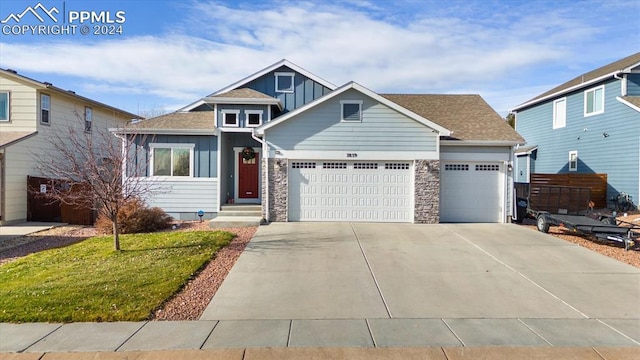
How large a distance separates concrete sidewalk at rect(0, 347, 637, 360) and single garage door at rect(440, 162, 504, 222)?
10.2m

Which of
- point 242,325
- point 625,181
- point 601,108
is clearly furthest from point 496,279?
point 601,108

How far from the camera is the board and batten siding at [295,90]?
17.0 m

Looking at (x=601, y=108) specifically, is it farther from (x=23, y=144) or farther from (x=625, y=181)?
(x=23, y=144)

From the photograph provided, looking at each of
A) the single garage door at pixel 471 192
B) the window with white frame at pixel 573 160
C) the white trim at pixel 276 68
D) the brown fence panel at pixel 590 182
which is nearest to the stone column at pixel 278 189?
the white trim at pixel 276 68

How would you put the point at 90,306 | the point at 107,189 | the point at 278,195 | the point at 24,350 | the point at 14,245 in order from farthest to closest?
1. the point at 278,195
2. the point at 14,245
3. the point at 107,189
4. the point at 90,306
5. the point at 24,350

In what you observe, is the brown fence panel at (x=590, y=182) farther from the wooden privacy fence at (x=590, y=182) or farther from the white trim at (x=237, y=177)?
the white trim at (x=237, y=177)

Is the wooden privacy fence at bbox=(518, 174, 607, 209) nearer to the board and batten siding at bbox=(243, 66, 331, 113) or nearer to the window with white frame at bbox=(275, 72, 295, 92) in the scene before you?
the board and batten siding at bbox=(243, 66, 331, 113)

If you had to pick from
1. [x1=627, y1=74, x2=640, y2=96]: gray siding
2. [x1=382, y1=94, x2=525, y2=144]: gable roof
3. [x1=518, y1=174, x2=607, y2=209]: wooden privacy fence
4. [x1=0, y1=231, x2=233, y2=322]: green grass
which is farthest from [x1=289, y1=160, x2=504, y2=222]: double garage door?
[x1=627, y1=74, x2=640, y2=96]: gray siding

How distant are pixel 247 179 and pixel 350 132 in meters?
5.31

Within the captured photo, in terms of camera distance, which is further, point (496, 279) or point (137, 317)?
point (496, 279)

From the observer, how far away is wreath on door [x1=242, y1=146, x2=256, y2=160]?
654 inches

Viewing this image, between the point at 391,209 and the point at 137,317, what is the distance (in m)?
10.3

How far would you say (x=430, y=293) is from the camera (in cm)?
676

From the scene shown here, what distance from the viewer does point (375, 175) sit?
1434 cm
